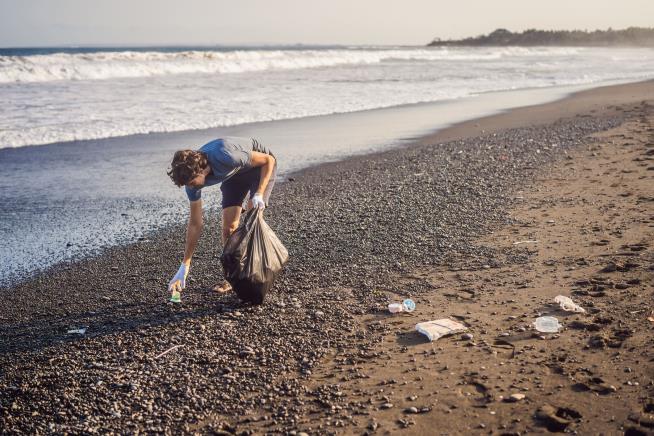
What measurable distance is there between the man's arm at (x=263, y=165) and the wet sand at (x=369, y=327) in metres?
0.81

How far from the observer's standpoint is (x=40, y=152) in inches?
404

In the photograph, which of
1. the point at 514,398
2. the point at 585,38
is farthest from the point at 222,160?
the point at 585,38

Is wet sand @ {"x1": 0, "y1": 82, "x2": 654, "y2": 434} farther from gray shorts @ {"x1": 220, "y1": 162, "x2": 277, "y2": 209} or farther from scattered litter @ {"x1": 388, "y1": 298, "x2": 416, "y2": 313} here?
gray shorts @ {"x1": 220, "y1": 162, "x2": 277, "y2": 209}

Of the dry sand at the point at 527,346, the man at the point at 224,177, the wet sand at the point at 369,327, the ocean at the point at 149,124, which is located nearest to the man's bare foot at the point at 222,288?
the man at the point at 224,177

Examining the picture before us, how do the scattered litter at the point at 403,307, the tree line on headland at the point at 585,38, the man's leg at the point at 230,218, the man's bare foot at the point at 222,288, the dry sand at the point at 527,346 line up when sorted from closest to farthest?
the dry sand at the point at 527,346
the scattered litter at the point at 403,307
the man's bare foot at the point at 222,288
the man's leg at the point at 230,218
the tree line on headland at the point at 585,38

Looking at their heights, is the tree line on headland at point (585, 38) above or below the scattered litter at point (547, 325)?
above

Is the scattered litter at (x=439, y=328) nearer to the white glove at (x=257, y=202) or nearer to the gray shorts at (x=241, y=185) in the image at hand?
the white glove at (x=257, y=202)

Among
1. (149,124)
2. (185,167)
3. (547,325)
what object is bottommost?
(547,325)

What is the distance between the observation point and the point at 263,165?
4.69m

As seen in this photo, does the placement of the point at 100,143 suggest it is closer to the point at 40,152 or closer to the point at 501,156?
the point at 40,152

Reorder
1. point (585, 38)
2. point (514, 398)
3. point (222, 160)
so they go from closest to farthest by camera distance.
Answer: point (514, 398)
point (222, 160)
point (585, 38)

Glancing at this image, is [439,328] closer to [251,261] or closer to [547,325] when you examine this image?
[547,325]

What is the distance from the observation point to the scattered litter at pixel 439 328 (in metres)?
3.73

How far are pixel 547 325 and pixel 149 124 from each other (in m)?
10.9
